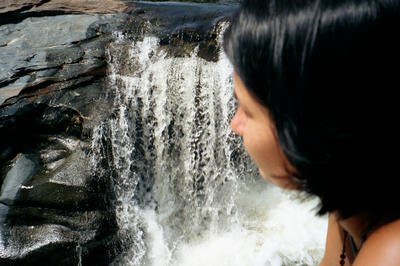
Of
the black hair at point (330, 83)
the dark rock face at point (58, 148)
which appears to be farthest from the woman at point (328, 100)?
the dark rock face at point (58, 148)

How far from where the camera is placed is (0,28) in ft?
16.4

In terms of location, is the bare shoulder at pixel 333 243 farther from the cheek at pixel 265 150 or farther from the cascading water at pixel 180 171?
the cascading water at pixel 180 171

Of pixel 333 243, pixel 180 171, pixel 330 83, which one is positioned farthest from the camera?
pixel 180 171

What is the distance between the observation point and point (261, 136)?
90 centimetres

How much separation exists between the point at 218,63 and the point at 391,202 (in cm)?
350

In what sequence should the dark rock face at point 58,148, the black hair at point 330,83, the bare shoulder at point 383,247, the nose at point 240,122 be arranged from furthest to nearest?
1. the dark rock face at point 58,148
2. the nose at point 240,122
3. the bare shoulder at point 383,247
4. the black hair at point 330,83

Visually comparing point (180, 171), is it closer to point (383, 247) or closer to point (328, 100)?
point (383, 247)

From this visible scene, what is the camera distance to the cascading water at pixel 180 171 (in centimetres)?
405

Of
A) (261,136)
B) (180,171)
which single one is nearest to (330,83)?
(261,136)

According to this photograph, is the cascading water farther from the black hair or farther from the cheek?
the black hair

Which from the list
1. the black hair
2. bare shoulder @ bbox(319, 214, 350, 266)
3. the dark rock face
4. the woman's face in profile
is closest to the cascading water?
the dark rock face

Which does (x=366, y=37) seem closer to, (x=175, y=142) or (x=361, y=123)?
(x=361, y=123)

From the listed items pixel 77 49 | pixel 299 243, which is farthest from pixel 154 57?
pixel 299 243

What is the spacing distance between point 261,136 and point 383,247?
0.38 metres
